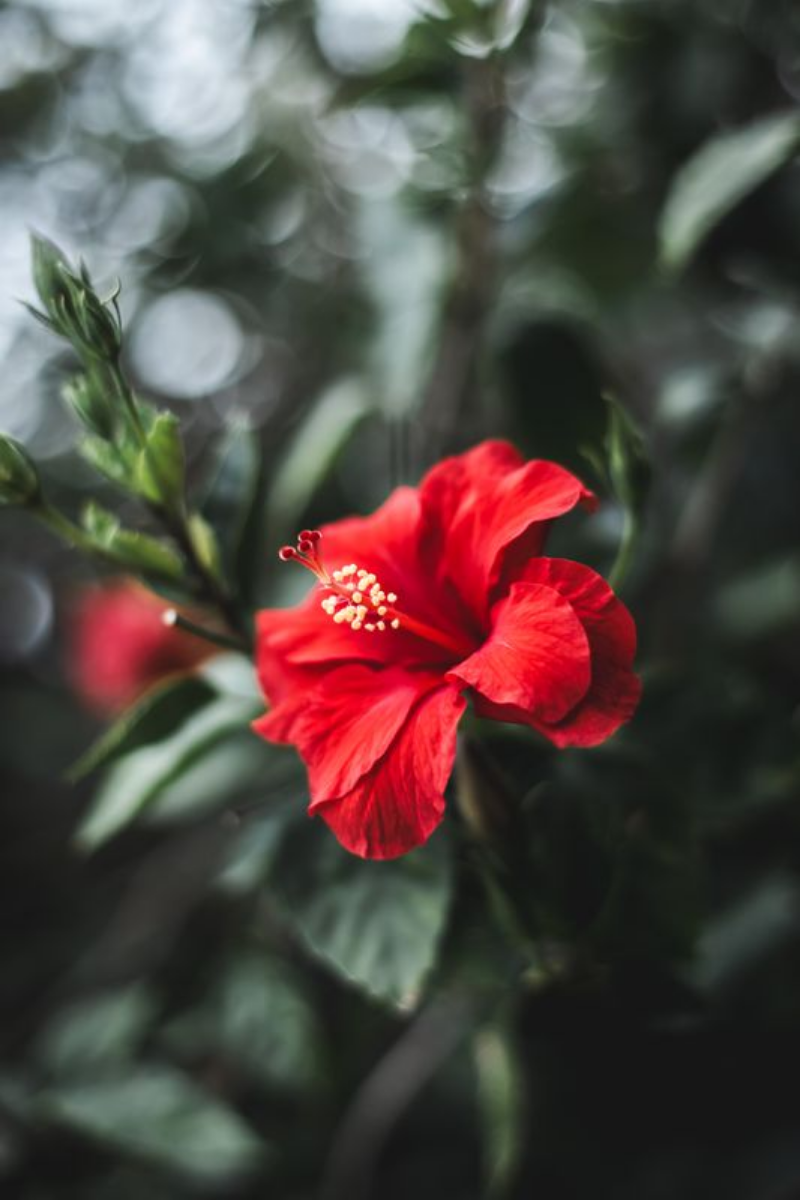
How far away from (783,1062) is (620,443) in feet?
2.80

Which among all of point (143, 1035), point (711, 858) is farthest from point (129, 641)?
point (711, 858)

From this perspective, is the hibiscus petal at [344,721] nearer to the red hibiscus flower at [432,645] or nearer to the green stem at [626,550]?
the red hibiscus flower at [432,645]

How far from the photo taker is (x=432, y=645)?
73cm

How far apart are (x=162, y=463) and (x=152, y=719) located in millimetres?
210

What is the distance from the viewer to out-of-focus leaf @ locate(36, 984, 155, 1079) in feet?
4.23

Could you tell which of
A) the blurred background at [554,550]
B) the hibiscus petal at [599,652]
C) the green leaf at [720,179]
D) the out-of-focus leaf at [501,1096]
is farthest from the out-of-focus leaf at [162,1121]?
the green leaf at [720,179]

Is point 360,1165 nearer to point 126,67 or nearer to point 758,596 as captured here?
point 758,596

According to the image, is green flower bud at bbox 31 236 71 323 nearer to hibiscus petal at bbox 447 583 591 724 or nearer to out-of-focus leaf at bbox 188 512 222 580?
out-of-focus leaf at bbox 188 512 222 580

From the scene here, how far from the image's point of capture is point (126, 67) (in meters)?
1.79

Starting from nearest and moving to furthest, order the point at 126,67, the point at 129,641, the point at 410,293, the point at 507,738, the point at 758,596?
1. the point at 507,738
2. the point at 758,596
3. the point at 410,293
4. the point at 129,641
5. the point at 126,67

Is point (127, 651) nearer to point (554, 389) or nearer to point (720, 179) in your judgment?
point (554, 389)

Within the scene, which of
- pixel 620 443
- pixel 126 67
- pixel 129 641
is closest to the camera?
pixel 620 443

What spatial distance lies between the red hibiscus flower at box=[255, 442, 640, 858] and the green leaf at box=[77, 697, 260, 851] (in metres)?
0.17

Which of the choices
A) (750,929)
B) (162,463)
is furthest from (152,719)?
(750,929)
